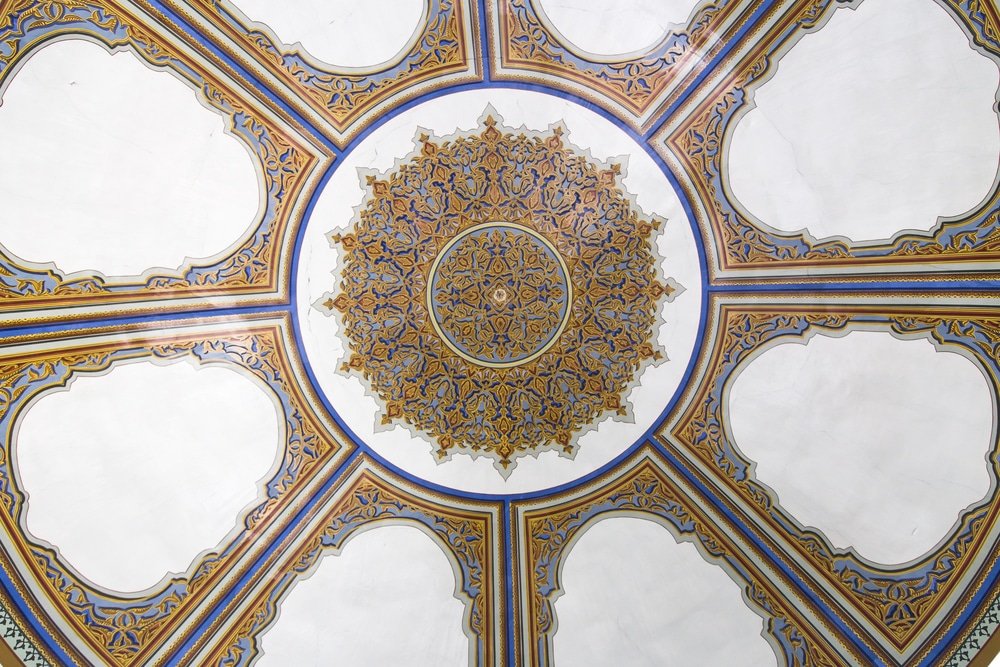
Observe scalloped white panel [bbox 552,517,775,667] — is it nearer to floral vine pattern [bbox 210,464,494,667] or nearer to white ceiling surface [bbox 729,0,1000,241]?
floral vine pattern [bbox 210,464,494,667]

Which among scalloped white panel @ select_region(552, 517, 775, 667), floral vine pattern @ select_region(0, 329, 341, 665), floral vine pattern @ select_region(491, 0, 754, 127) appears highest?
floral vine pattern @ select_region(491, 0, 754, 127)

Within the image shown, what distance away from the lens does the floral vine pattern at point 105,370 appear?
21.6ft

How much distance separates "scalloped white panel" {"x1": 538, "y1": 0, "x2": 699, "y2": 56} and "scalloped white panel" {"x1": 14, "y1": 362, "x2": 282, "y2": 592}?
4468mm

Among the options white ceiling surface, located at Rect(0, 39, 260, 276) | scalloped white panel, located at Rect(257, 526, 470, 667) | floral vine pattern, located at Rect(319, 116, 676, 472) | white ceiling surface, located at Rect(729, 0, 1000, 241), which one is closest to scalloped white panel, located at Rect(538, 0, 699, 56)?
floral vine pattern, located at Rect(319, 116, 676, 472)

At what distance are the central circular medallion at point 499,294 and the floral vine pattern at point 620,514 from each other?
1.63m

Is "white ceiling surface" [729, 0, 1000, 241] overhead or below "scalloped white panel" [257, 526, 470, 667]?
overhead

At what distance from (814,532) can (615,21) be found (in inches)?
200

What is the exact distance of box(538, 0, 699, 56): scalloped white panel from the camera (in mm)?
6840

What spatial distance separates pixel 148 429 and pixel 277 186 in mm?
2545

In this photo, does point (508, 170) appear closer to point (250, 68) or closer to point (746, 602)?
point (250, 68)

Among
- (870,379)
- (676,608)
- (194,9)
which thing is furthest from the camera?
(676,608)

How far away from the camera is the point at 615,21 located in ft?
22.8

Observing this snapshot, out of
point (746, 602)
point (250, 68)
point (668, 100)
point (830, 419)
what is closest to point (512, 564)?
point (746, 602)

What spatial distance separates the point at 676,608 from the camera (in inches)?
302
